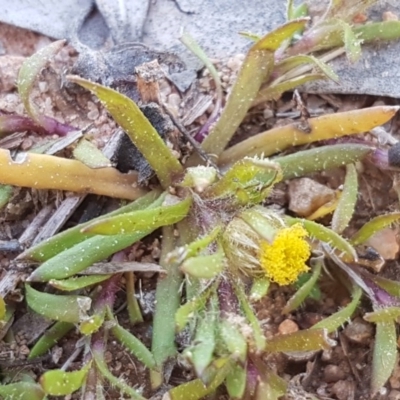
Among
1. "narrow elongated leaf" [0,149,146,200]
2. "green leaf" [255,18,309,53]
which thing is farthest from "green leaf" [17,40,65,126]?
"green leaf" [255,18,309,53]

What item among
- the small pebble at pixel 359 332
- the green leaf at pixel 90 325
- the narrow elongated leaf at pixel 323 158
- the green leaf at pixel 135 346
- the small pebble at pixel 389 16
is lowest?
the small pebble at pixel 359 332

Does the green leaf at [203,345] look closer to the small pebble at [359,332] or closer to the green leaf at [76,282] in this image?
the green leaf at [76,282]

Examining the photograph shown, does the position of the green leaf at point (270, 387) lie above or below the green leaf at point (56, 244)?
below

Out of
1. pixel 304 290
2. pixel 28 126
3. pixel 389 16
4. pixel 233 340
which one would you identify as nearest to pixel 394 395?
pixel 304 290

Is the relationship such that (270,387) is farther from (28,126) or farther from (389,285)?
(28,126)

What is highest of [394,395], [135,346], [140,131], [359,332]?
[140,131]

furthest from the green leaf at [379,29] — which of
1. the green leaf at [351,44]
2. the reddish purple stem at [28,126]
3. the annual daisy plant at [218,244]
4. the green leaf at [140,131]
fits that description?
the reddish purple stem at [28,126]

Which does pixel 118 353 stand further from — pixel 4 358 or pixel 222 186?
pixel 222 186
